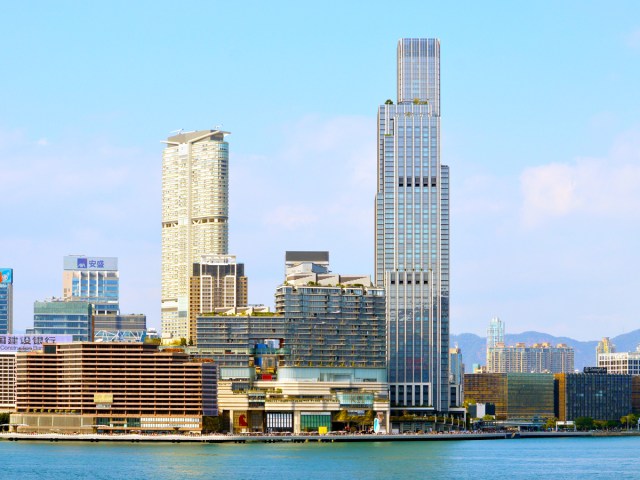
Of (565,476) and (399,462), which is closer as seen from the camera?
(565,476)

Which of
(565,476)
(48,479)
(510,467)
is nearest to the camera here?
(48,479)

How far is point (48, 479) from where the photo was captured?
6452 inches

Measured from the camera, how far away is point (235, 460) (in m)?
194

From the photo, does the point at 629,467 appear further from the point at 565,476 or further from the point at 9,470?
the point at 9,470

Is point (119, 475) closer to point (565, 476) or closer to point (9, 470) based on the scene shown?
point (9, 470)

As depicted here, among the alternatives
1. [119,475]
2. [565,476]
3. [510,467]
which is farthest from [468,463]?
[119,475]

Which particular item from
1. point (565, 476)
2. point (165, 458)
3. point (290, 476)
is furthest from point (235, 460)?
point (565, 476)

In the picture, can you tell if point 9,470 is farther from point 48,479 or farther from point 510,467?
point 510,467

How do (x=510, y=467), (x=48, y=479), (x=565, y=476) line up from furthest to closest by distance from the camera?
(x=510, y=467), (x=565, y=476), (x=48, y=479)

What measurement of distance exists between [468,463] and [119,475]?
48119 millimetres

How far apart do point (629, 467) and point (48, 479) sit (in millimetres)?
71807

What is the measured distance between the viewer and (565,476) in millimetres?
175250

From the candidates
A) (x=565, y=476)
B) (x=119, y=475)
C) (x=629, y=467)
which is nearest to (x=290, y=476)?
(x=119, y=475)

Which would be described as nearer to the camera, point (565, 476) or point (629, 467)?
point (565, 476)
